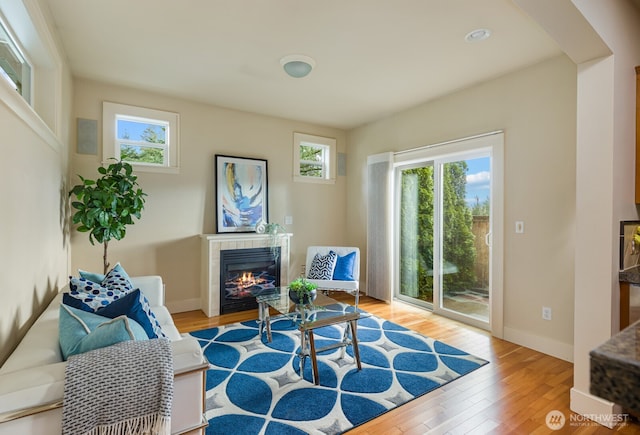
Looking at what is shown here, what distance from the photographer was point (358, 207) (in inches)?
210

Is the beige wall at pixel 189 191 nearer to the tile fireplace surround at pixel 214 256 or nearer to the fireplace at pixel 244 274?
the tile fireplace surround at pixel 214 256

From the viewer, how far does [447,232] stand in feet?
13.2

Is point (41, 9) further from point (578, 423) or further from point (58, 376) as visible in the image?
point (578, 423)

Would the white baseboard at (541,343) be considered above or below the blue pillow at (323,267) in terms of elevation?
below

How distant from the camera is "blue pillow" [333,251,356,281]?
4176mm

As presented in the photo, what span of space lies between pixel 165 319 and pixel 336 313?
1354 millimetres

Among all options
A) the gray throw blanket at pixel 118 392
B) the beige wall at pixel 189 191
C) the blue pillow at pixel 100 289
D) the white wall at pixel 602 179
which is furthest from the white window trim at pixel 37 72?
the white wall at pixel 602 179

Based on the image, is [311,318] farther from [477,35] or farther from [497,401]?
[477,35]

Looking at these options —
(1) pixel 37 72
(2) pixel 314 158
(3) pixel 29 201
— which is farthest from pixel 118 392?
(2) pixel 314 158

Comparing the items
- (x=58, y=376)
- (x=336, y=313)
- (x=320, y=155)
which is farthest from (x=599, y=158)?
(x=320, y=155)

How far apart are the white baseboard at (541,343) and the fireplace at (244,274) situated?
9.15ft

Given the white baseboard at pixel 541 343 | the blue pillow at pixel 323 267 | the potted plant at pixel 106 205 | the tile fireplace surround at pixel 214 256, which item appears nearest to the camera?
the white baseboard at pixel 541 343

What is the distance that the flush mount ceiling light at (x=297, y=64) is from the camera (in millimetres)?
2928

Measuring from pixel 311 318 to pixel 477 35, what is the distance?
263cm
